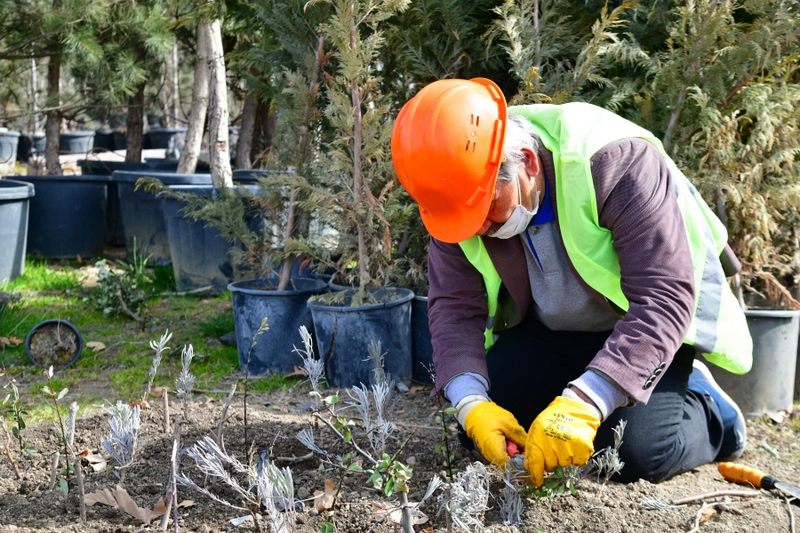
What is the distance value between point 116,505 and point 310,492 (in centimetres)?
55

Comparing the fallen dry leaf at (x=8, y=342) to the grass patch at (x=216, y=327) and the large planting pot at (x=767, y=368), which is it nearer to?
the grass patch at (x=216, y=327)

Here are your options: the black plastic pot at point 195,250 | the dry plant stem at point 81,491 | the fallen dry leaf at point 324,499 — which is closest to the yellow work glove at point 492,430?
the fallen dry leaf at point 324,499

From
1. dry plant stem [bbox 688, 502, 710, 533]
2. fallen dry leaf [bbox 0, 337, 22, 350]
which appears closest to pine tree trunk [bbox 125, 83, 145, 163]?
fallen dry leaf [bbox 0, 337, 22, 350]

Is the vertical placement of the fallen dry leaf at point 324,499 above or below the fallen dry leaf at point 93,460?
above

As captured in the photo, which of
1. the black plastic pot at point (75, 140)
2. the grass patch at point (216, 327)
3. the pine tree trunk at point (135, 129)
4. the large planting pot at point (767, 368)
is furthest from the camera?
the black plastic pot at point (75, 140)

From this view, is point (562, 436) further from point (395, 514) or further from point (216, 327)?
point (216, 327)

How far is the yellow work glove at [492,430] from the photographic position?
2506 mm

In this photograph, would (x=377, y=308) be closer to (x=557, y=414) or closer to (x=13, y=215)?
(x=557, y=414)

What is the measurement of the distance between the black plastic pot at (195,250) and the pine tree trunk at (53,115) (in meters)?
2.42

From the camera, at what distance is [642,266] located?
2.46 m

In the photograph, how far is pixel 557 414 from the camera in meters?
2.34

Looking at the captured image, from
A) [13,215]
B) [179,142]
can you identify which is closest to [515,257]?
[13,215]

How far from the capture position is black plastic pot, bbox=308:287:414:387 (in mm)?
3990

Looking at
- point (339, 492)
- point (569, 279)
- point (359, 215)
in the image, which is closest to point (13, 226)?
point (359, 215)
